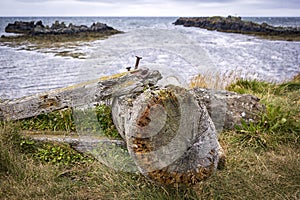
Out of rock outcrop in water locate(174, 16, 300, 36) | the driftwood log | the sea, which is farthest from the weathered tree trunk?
rock outcrop in water locate(174, 16, 300, 36)

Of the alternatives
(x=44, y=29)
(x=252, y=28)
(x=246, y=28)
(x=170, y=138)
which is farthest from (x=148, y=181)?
(x=246, y=28)

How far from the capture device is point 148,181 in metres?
3.40

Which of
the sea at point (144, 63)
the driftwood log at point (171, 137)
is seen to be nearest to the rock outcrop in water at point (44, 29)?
the sea at point (144, 63)

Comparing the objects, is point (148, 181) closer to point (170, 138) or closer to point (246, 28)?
point (170, 138)

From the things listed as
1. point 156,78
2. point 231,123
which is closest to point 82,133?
point 156,78

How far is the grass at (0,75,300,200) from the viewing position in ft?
10.8

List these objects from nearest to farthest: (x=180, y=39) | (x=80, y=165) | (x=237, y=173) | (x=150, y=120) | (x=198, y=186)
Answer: (x=150, y=120) < (x=198, y=186) < (x=237, y=173) < (x=80, y=165) < (x=180, y=39)

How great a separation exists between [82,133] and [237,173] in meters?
2.18

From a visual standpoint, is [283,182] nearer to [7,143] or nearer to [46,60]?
[7,143]

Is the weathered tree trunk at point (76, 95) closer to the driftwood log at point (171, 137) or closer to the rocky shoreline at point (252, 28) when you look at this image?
the driftwood log at point (171, 137)

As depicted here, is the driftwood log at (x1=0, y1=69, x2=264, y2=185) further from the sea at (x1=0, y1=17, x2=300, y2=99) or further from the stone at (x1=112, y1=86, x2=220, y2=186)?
the sea at (x1=0, y1=17, x2=300, y2=99)

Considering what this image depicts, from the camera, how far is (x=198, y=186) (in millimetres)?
3305

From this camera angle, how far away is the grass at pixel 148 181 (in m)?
3.28

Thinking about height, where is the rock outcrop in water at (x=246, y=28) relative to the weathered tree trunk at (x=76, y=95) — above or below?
above
